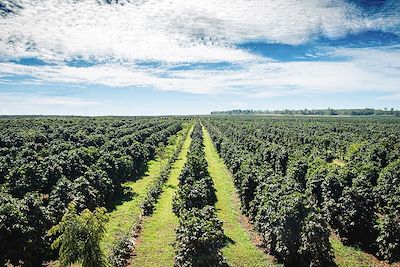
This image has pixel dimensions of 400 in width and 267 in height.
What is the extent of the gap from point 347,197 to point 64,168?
3966 centimetres

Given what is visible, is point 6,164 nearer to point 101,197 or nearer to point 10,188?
point 10,188

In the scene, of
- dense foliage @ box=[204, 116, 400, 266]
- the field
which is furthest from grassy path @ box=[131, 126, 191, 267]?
dense foliage @ box=[204, 116, 400, 266]

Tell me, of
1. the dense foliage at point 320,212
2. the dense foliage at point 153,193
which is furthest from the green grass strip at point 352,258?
the dense foliage at point 153,193

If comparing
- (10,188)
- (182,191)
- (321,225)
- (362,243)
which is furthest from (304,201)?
(10,188)

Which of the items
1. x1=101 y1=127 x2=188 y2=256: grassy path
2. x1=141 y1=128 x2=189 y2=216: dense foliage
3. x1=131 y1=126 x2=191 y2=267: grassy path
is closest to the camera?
x1=131 y1=126 x2=191 y2=267: grassy path

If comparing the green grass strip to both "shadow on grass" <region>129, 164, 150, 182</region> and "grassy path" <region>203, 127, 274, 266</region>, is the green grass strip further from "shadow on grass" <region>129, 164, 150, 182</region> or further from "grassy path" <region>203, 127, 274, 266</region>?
"shadow on grass" <region>129, 164, 150, 182</region>

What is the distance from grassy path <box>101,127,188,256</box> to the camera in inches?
1458

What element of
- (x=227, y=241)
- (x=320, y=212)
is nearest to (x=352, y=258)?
(x=320, y=212)

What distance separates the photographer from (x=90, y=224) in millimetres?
20344

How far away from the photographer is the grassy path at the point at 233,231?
106 ft

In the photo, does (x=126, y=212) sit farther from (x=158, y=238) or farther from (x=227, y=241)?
(x=227, y=241)

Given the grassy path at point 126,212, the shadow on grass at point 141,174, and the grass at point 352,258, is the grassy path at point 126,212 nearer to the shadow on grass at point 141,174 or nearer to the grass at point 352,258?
the shadow on grass at point 141,174

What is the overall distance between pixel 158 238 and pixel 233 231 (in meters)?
8.73

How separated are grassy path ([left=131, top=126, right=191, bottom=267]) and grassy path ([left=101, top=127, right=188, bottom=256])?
7.29 ft
